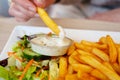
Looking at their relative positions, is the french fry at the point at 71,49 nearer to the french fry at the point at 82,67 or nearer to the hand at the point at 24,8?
the french fry at the point at 82,67

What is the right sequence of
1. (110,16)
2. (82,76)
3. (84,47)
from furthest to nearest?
1. (110,16)
2. (84,47)
3. (82,76)

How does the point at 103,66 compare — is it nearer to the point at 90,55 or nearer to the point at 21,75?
the point at 90,55

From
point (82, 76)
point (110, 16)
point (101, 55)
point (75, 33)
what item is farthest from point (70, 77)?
point (110, 16)

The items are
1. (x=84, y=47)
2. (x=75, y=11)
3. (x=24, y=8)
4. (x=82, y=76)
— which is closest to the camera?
(x=82, y=76)

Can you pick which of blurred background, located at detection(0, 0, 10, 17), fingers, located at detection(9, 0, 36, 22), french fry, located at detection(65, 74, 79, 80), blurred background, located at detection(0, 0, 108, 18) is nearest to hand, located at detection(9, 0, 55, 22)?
fingers, located at detection(9, 0, 36, 22)

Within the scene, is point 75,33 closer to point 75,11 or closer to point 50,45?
point 50,45

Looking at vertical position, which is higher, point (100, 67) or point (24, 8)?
point (24, 8)

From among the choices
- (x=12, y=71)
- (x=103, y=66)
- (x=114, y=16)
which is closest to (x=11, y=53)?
(x=12, y=71)

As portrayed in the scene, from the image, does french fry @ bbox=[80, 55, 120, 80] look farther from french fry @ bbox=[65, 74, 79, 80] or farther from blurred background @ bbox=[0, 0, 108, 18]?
blurred background @ bbox=[0, 0, 108, 18]
